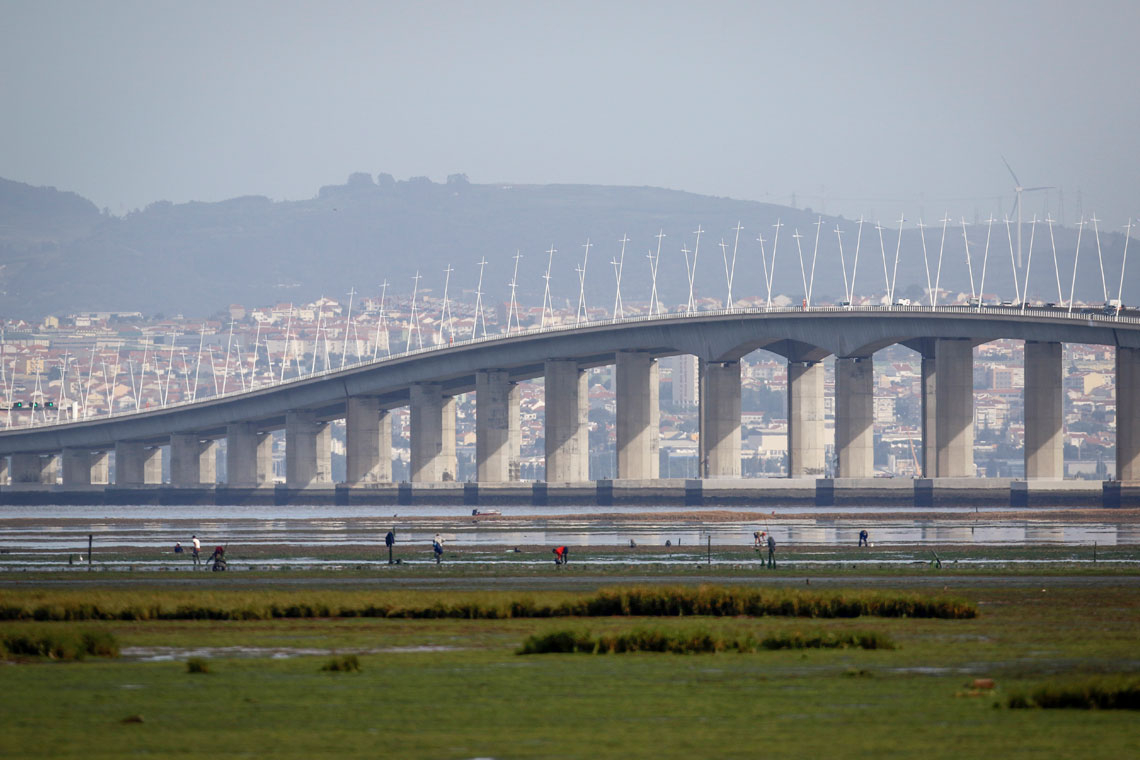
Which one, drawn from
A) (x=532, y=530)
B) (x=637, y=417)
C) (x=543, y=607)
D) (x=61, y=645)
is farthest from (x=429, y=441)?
(x=61, y=645)

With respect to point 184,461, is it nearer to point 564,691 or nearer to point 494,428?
point 494,428

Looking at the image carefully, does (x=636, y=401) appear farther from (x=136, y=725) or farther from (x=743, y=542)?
(x=136, y=725)

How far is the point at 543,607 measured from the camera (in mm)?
44375

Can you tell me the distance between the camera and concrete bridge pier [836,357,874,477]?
506 ft

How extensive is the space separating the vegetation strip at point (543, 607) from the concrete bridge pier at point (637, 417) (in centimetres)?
11716

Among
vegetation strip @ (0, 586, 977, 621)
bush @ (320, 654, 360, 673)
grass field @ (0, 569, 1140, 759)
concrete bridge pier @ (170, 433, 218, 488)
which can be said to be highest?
concrete bridge pier @ (170, 433, 218, 488)

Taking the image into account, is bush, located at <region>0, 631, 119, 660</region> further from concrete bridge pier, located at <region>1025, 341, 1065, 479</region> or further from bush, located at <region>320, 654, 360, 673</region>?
concrete bridge pier, located at <region>1025, 341, 1065, 479</region>

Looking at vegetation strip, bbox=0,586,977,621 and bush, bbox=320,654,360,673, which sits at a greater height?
vegetation strip, bbox=0,586,977,621

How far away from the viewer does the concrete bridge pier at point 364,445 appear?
604 feet

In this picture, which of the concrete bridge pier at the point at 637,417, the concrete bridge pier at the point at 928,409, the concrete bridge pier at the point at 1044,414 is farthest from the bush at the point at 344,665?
the concrete bridge pier at the point at 637,417

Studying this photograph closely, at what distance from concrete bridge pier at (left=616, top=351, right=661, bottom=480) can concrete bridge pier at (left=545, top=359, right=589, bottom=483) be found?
4263 millimetres

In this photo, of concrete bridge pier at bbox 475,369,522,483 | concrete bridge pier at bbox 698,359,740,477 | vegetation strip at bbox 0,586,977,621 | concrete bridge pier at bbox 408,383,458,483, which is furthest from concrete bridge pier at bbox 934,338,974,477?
vegetation strip at bbox 0,586,977,621

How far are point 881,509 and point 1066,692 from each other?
11387cm

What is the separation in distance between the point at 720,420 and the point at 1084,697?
13291 centimetres
